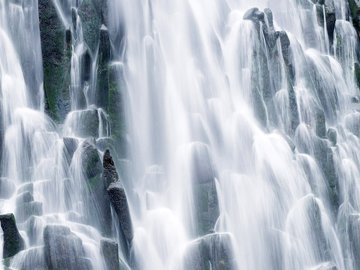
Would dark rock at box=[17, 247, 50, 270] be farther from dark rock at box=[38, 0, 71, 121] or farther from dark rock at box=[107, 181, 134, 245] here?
dark rock at box=[38, 0, 71, 121]

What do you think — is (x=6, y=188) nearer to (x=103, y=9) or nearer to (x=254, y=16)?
(x=103, y=9)

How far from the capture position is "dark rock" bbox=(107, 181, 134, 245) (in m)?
12.8

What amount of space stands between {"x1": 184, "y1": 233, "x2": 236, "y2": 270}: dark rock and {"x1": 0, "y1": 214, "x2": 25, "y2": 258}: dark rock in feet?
12.4

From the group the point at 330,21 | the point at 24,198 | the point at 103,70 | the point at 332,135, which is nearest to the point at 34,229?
the point at 24,198

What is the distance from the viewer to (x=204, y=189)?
14133 millimetres

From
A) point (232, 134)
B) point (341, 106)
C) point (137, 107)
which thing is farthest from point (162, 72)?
point (341, 106)

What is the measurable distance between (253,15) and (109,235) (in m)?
8.90

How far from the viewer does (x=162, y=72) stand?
16.5 metres

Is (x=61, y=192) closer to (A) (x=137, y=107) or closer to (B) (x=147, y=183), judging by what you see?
(B) (x=147, y=183)

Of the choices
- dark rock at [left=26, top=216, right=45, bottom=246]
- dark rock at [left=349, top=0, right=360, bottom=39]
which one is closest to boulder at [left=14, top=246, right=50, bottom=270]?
dark rock at [left=26, top=216, right=45, bottom=246]

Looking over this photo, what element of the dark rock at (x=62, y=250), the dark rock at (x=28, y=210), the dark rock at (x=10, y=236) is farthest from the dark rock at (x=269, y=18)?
the dark rock at (x=10, y=236)

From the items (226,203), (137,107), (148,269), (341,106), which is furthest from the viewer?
(341,106)

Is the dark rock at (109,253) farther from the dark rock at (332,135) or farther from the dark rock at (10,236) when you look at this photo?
the dark rock at (332,135)

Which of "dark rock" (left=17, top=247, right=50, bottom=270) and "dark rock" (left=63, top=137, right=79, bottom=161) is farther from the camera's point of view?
"dark rock" (left=63, top=137, right=79, bottom=161)
